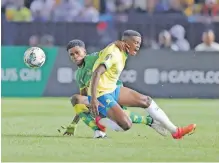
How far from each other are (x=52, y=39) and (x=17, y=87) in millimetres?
1763

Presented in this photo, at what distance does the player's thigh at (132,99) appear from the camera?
13242 mm

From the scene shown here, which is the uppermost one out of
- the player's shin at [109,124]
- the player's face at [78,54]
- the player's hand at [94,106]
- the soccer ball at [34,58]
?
the player's face at [78,54]

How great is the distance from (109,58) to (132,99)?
92 centimetres

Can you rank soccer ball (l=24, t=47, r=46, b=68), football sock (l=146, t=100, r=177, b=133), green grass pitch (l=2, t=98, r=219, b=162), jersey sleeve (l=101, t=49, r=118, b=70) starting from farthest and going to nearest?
1. soccer ball (l=24, t=47, r=46, b=68)
2. football sock (l=146, t=100, r=177, b=133)
3. jersey sleeve (l=101, t=49, r=118, b=70)
4. green grass pitch (l=2, t=98, r=219, b=162)

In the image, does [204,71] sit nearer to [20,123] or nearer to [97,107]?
[20,123]

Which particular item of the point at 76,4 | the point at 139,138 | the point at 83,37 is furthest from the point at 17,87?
the point at 139,138

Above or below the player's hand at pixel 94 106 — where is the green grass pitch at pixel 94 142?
below

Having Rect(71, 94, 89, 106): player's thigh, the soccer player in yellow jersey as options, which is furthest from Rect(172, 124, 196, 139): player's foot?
Rect(71, 94, 89, 106): player's thigh

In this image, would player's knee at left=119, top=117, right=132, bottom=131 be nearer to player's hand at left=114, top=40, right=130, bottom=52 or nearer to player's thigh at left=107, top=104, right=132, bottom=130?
player's thigh at left=107, top=104, right=132, bottom=130

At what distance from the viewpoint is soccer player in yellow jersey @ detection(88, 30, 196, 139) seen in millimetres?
12633

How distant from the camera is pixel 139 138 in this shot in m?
13.7

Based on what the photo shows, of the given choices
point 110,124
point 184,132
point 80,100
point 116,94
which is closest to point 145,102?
point 116,94

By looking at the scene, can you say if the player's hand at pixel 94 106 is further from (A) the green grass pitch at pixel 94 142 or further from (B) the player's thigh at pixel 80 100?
(B) the player's thigh at pixel 80 100

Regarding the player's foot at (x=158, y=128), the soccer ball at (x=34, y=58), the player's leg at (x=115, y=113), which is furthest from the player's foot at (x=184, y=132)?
the soccer ball at (x=34, y=58)
